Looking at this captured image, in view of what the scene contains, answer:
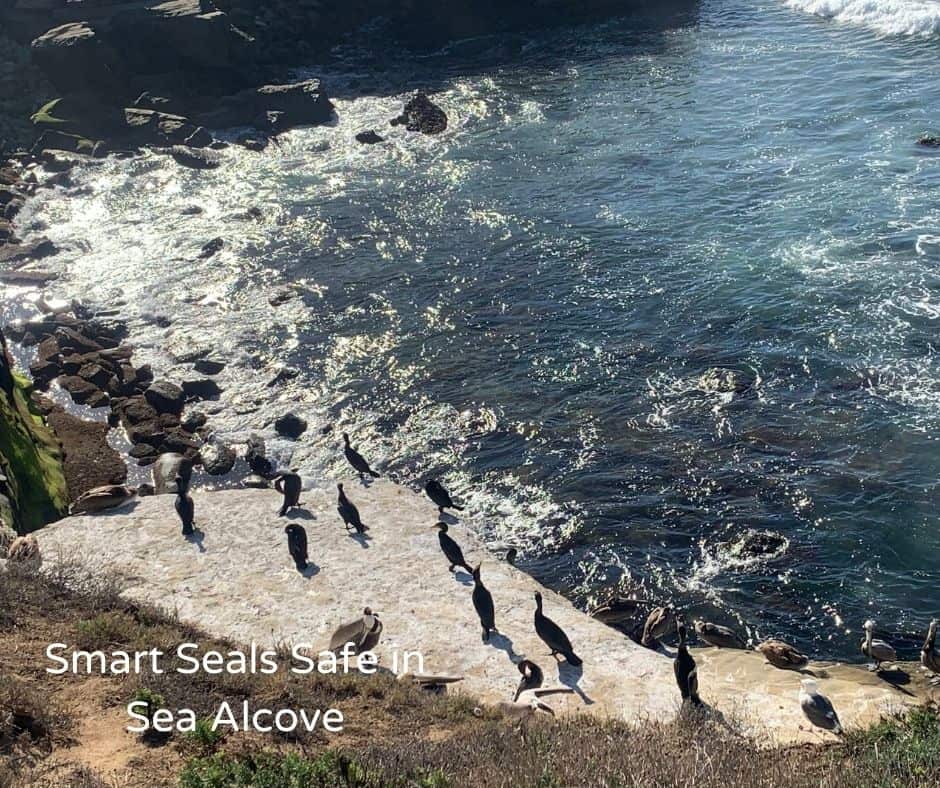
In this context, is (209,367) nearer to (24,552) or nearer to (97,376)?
(97,376)

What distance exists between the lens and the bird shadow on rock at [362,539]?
1030 inches

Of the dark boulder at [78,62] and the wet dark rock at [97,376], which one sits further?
the dark boulder at [78,62]

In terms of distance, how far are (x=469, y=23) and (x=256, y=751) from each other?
6543 centimetres

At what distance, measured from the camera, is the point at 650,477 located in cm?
3011

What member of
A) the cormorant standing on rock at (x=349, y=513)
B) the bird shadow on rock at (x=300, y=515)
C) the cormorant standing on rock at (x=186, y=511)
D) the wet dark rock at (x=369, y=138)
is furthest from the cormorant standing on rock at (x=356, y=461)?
the wet dark rock at (x=369, y=138)

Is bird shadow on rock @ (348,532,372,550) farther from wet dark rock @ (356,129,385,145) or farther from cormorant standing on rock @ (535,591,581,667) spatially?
wet dark rock @ (356,129,385,145)

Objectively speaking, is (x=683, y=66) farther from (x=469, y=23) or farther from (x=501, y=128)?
(x=469, y=23)

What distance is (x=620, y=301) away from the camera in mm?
38875

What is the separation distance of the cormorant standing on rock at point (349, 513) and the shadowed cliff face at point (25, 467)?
7.79m

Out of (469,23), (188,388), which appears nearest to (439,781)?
(188,388)

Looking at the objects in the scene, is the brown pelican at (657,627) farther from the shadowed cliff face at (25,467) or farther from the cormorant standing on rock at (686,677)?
the shadowed cliff face at (25,467)

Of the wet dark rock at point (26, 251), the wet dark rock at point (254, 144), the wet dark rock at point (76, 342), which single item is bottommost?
the wet dark rock at point (76, 342)

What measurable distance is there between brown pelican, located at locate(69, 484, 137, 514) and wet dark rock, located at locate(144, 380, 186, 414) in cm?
796

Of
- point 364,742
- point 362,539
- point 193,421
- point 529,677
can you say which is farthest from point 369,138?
point 364,742
